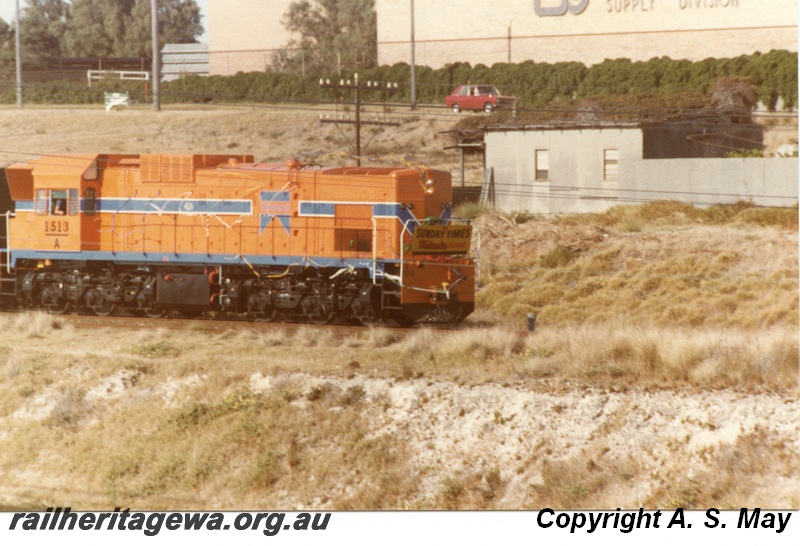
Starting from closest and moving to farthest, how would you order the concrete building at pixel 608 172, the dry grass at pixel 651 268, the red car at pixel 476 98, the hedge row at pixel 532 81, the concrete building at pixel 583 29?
the dry grass at pixel 651 268
the hedge row at pixel 532 81
the concrete building at pixel 583 29
the concrete building at pixel 608 172
the red car at pixel 476 98

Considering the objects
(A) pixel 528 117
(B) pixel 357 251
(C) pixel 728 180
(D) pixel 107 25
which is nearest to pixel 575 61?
(A) pixel 528 117

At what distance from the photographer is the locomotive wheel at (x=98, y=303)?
15461 millimetres

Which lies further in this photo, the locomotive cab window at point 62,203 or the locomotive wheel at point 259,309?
the locomotive cab window at point 62,203

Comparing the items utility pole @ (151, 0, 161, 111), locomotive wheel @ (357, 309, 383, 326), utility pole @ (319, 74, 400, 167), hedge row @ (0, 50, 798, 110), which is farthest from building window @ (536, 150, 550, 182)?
utility pole @ (151, 0, 161, 111)

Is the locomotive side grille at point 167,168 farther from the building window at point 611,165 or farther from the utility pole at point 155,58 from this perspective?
the building window at point 611,165

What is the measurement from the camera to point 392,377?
11.8m

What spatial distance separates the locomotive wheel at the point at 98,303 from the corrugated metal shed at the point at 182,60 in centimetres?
373

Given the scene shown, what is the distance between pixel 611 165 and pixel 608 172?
176 mm

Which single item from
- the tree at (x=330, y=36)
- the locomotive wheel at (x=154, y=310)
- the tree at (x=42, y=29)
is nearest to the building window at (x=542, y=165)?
the tree at (x=330, y=36)

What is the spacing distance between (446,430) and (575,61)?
11.7m

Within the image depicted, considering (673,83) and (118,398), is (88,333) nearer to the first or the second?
(118,398)

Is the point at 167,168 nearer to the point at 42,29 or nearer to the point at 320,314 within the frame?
the point at 42,29

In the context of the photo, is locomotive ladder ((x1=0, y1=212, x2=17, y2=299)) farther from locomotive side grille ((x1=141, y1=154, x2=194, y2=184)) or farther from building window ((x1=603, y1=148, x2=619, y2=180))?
building window ((x1=603, y1=148, x2=619, y2=180))

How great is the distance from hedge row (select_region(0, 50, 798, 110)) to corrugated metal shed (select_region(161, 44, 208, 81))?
29 cm
